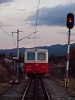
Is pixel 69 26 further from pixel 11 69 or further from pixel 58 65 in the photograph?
pixel 58 65

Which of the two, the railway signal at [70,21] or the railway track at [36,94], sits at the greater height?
the railway signal at [70,21]

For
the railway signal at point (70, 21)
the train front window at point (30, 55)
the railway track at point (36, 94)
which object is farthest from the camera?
the train front window at point (30, 55)

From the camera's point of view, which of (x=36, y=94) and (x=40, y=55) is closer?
(x=36, y=94)

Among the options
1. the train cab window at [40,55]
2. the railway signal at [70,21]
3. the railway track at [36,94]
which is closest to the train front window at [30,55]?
the train cab window at [40,55]

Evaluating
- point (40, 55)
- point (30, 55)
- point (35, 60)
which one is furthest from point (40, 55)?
point (30, 55)

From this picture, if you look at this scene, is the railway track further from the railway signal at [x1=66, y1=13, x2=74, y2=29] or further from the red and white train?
the red and white train

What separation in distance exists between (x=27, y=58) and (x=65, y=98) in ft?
61.3

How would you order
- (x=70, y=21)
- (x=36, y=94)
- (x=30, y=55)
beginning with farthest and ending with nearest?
(x=30, y=55)
(x=70, y=21)
(x=36, y=94)

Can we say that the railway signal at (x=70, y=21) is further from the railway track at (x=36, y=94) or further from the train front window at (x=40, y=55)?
the train front window at (x=40, y=55)

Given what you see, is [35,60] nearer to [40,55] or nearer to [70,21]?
[40,55]

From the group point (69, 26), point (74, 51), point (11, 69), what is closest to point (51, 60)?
point (74, 51)

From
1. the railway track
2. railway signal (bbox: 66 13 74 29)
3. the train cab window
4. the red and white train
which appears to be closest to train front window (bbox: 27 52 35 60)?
the red and white train

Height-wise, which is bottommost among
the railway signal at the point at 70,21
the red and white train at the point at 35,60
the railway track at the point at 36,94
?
the railway track at the point at 36,94

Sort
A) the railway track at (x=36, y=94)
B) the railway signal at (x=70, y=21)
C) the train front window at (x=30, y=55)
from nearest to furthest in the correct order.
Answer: the railway track at (x=36, y=94)
the railway signal at (x=70, y=21)
the train front window at (x=30, y=55)
